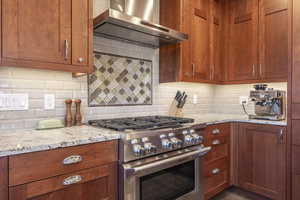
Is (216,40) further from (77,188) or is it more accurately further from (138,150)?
(77,188)

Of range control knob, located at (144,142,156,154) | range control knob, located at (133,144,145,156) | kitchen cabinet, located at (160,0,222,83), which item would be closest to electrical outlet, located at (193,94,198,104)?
kitchen cabinet, located at (160,0,222,83)

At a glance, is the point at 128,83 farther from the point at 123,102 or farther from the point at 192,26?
the point at 192,26

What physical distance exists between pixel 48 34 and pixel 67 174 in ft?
3.07

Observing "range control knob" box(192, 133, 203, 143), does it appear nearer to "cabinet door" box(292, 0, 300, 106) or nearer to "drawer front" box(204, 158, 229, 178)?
"drawer front" box(204, 158, 229, 178)

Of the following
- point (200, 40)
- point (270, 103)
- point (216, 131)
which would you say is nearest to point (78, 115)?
point (216, 131)

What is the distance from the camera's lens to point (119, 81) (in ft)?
7.09

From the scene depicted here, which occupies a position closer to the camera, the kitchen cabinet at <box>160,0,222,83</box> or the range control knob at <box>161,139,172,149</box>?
the range control knob at <box>161,139,172,149</box>

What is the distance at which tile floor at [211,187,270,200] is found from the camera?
2379mm

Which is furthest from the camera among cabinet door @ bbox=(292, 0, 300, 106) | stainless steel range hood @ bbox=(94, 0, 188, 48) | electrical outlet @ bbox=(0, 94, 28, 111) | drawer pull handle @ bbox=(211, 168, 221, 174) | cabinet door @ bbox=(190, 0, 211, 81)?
cabinet door @ bbox=(190, 0, 211, 81)

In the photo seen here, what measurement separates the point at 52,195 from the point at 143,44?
1729 millimetres

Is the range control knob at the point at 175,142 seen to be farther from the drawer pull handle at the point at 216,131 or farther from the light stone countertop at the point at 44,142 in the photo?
the drawer pull handle at the point at 216,131

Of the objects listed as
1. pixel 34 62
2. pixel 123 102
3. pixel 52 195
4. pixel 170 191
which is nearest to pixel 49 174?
pixel 52 195

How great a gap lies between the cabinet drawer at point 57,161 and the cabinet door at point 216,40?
6.28 ft

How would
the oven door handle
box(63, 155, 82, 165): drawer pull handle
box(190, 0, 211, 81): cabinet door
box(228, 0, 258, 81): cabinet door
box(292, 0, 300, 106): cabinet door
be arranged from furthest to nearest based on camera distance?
box(228, 0, 258, 81): cabinet door → box(190, 0, 211, 81): cabinet door → box(292, 0, 300, 106): cabinet door → the oven door handle → box(63, 155, 82, 165): drawer pull handle
